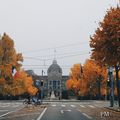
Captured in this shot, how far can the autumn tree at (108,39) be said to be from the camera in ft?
83.9

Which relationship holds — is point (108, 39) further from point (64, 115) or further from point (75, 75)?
point (75, 75)

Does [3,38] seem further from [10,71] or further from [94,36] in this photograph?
[94,36]

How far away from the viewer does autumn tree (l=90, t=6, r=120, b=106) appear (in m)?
25.6

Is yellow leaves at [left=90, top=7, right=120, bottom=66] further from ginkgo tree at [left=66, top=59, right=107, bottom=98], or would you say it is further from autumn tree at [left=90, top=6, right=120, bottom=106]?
ginkgo tree at [left=66, top=59, right=107, bottom=98]

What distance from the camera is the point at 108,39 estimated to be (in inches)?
1061

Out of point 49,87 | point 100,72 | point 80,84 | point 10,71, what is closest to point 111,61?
point 10,71

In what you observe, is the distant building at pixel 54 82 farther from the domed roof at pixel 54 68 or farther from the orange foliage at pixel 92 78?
the orange foliage at pixel 92 78

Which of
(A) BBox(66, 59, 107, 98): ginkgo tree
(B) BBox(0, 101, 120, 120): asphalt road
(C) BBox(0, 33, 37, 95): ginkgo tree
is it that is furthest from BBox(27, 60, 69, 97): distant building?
(B) BBox(0, 101, 120, 120): asphalt road

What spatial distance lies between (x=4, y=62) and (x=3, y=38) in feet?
14.0

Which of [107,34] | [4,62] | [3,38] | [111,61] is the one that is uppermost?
[3,38]

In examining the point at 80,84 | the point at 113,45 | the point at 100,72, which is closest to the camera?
the point at 113,45

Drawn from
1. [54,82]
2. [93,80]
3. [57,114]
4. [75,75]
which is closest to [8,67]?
[93,80]

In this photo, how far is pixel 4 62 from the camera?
67875mm

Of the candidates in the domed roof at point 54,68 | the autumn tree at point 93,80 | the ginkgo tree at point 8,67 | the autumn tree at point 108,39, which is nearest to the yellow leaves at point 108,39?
the autumn tree at point 108,39
